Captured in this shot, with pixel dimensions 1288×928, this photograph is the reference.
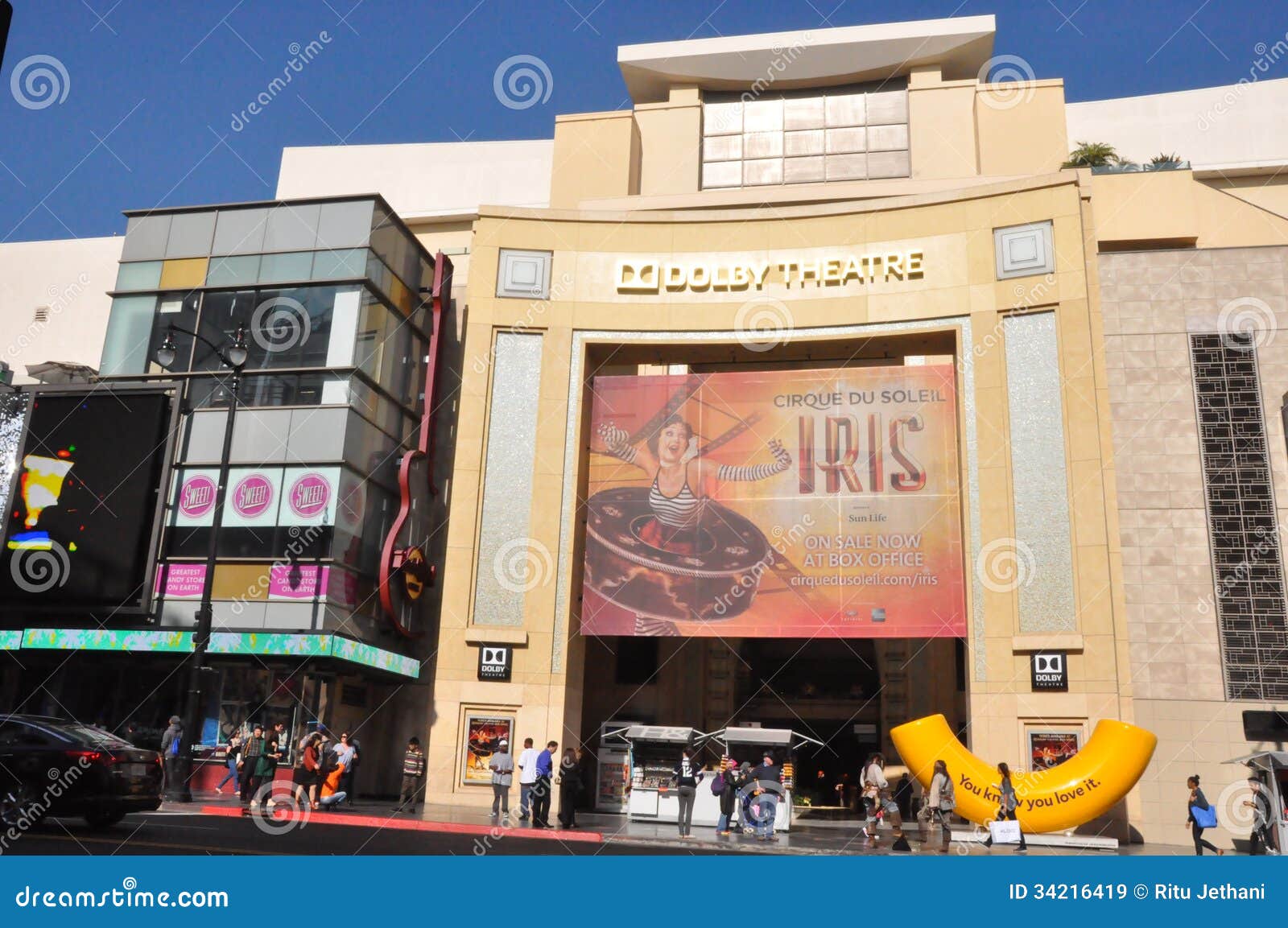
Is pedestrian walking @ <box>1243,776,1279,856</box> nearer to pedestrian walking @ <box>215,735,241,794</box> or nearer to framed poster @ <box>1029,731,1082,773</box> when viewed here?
framed poster @ <box>1029,731,1082,773</box>

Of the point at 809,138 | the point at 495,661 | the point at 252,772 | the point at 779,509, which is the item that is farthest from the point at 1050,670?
the point at 809,138

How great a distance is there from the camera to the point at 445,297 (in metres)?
35.6

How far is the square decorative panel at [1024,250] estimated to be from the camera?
30750 mm

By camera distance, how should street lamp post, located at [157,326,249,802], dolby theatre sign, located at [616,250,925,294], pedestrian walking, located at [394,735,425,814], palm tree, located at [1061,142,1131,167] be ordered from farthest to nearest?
1. palm tree, located at [1061,142,1131,167]
2. dolby theatre sign, located at [616,250,925,294]
3. pedestrian walking, located at [394,735,425,814]
4. street lamp post, located at [157,326,249,802]

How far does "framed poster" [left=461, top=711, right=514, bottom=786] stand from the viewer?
2992cm

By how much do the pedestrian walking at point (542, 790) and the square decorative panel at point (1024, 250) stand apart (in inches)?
737

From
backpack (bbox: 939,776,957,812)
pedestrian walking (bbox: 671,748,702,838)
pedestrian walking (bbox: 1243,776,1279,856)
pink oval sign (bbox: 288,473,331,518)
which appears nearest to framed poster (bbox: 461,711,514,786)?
pink oval sign (bbox: 288,473,331,518)

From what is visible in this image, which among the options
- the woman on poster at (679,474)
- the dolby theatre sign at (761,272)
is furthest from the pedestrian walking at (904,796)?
the dolby theatre sign at (761,272)

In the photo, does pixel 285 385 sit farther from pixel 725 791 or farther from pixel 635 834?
pixel 725 791

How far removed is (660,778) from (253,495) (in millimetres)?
13368

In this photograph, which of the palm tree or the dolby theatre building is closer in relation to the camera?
the dolby theatre building

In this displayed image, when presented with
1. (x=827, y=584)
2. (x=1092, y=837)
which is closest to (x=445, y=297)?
(x=827, y=584)

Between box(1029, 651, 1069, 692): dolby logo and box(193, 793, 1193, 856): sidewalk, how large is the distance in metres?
4.06

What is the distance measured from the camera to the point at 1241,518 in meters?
28.2
